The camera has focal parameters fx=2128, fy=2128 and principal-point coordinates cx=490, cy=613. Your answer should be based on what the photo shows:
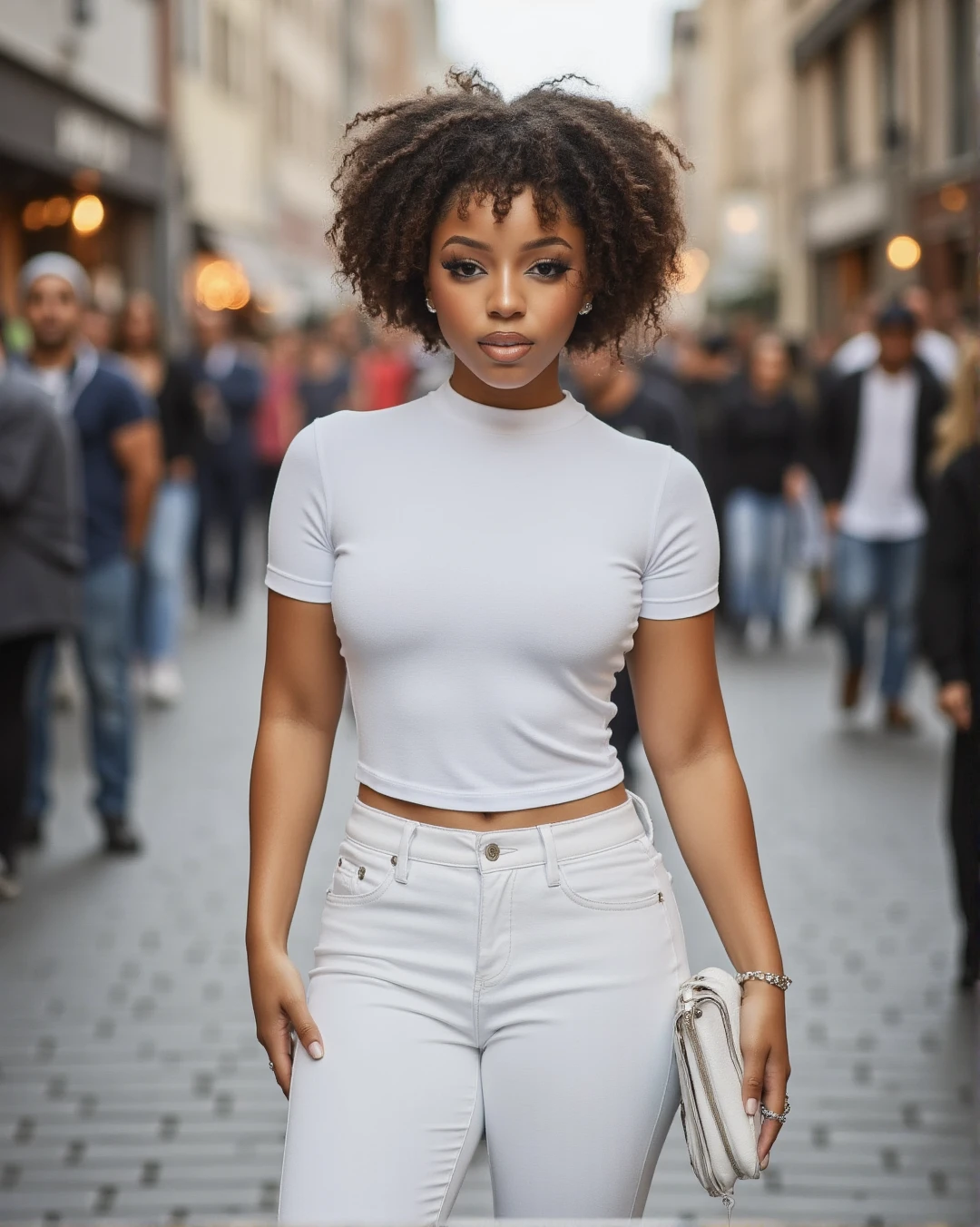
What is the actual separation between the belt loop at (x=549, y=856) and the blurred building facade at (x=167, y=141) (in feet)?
22.7

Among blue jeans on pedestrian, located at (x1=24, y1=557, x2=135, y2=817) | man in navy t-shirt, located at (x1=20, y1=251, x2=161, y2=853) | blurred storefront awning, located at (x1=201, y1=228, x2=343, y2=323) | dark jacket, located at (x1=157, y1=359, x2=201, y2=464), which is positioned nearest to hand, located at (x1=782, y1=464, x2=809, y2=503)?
dark jacket, located at (x1=157, y1=359, x2=201, y2=464)

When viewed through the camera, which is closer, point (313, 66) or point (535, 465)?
point (535, 465)

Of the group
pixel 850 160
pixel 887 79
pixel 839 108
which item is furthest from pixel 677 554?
pixel 839 108

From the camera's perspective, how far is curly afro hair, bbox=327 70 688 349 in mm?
2217

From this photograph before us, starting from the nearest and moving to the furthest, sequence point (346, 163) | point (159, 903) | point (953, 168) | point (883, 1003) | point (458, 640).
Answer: point (458, 640) → point (346, 163) → point (883, 1003) → point (159, 903) → point (953, 168)

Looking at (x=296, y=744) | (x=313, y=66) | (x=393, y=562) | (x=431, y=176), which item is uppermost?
(x=313, y=66)

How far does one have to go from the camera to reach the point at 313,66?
3488 centimetres

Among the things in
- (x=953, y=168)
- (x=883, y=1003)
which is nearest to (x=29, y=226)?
(x=953, y=168)

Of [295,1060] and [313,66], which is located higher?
[313,66]

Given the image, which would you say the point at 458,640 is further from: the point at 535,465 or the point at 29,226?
the point at 29,226

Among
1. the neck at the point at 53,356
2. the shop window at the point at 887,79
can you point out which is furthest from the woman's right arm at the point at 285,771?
the shop window at the point at 887,79

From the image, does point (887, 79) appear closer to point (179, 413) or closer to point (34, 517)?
point (179, 413)

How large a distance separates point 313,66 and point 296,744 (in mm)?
33908

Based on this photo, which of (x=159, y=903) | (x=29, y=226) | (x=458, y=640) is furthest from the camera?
(x=29, y=226)
